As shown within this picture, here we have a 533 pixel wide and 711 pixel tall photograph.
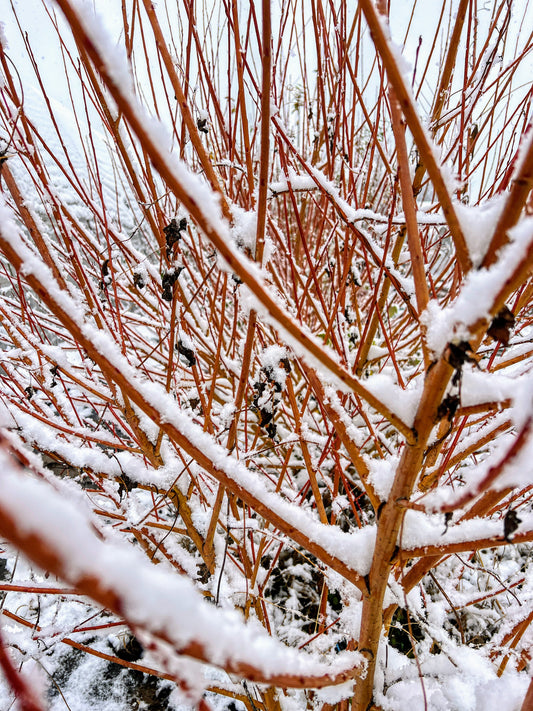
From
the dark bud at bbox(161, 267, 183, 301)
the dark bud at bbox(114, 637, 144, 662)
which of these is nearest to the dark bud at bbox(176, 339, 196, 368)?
the dark bud at bbox(161, 267, 183, 301)

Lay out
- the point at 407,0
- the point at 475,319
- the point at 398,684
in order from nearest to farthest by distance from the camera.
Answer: the point at 475,319, the point at 398,684, the point at 407,0

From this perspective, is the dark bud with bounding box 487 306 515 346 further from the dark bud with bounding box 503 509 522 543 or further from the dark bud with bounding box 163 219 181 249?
the dark bud with bounding box 163 219 181 249

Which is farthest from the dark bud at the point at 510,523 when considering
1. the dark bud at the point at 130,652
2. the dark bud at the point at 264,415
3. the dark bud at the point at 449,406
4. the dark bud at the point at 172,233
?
the dark bud at the point at 130,652

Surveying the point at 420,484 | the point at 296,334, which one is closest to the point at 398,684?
the point at 420,484

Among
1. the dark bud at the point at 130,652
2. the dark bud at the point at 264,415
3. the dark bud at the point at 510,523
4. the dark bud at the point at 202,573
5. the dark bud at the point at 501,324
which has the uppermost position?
the dark bud at the point at 264,415

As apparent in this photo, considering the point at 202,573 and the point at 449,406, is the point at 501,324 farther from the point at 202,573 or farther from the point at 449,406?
the point at 202,573

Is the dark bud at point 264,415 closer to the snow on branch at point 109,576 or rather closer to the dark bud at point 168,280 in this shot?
the dark bud at point 168,280

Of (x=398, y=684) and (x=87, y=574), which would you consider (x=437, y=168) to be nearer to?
(x=87, y=574)

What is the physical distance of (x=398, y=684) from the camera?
747 millimetres

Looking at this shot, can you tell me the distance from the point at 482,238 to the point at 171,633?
32 cm

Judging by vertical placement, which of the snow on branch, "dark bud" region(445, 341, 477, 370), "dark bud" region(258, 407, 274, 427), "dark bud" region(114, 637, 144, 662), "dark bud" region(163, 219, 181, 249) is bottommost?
"dark bud" region(114, 637, 144, 662)

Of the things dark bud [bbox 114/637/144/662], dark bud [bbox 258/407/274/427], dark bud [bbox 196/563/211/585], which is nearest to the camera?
dark bud [bbox 258/407/274/427]

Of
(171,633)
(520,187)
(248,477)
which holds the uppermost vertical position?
(520,187)

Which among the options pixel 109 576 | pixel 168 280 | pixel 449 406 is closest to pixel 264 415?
pixel 168 280
